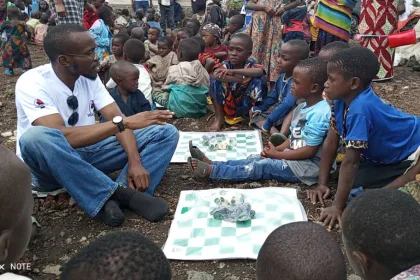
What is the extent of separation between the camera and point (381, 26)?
584 centimetres

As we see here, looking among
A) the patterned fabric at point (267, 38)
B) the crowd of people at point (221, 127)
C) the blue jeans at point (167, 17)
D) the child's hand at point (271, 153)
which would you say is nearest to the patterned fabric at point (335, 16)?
the crowd of people at point (221, 127)

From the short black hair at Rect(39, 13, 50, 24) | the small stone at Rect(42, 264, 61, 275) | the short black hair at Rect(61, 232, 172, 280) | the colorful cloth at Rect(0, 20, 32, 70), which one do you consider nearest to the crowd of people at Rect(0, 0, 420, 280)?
the short black hair at Rect(61, 232, 172, 280)

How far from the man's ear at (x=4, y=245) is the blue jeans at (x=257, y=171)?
1.97 m

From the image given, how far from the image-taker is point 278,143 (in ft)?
11.8

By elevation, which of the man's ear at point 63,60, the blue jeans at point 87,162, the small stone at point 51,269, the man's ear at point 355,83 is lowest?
the small stone at point 51,269

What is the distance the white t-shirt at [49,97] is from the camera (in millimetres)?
2756

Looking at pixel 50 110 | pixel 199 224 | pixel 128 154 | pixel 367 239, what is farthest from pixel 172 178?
pixel 367 239

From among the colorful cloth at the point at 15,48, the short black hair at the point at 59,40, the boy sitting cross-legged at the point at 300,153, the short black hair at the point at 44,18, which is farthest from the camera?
the short black hair at the point at 44,18

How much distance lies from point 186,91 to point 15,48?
396cm

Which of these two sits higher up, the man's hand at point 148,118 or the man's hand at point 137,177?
the man's hand at point 148,118

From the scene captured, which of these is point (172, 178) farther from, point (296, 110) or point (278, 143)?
point (296, 110)

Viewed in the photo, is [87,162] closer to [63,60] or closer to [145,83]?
[63,60]

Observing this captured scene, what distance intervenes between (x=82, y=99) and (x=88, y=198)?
0.75 metres

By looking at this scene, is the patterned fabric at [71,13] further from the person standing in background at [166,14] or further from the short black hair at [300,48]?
the person standing in background at [166,14]
